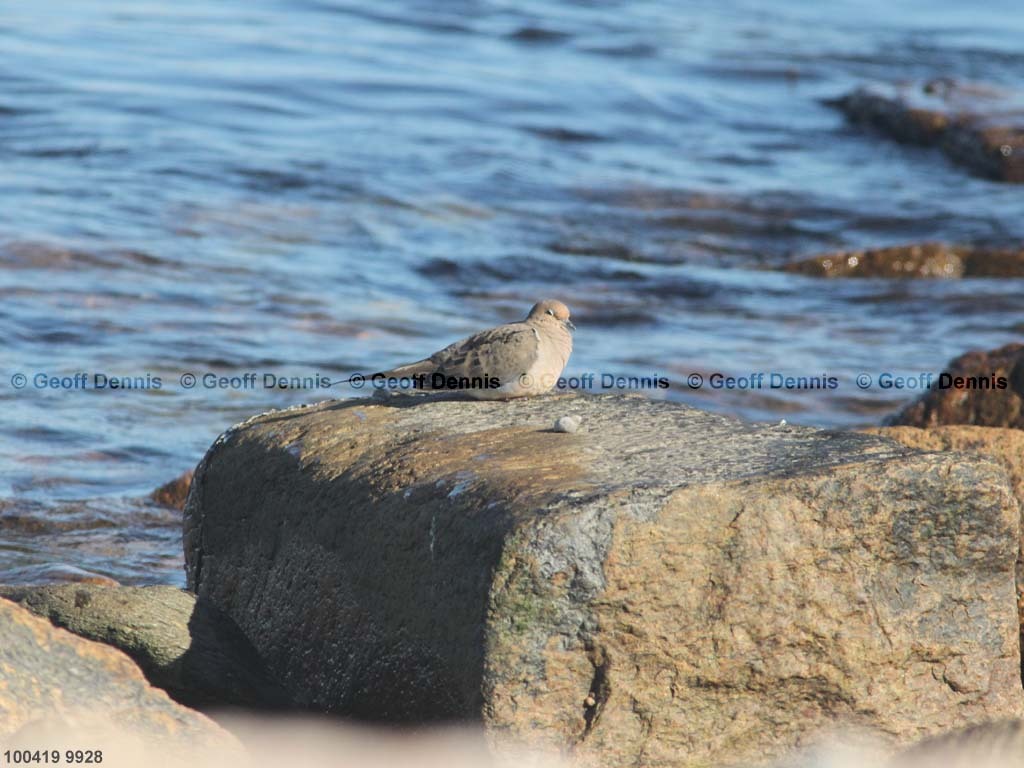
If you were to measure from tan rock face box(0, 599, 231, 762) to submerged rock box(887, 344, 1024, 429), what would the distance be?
4.48 meters

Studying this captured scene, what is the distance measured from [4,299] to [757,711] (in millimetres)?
7696

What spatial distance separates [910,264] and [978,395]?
5.82 metres

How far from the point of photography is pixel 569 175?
15258 mm

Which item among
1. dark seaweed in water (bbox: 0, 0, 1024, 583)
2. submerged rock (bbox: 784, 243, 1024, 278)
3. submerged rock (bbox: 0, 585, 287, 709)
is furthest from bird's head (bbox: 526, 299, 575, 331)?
submerged rock (bbox: 784, 243, 1024, 278)

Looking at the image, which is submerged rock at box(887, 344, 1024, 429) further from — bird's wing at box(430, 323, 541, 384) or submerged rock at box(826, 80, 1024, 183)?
submerged rock at box(826, 80, 1024, 183)

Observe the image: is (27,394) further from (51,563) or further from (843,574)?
(843,574)

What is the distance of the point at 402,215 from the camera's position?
13.5 metres

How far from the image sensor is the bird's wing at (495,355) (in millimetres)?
5066

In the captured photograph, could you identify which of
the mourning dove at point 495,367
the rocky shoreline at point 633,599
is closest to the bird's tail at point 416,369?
the mourning dove at point 495,367

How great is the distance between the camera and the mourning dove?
5.07 meters

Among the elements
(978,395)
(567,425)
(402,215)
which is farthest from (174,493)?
(402,215)

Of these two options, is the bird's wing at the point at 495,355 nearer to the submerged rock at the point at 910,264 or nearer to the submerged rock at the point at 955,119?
the submerged rock at the point at 910,264

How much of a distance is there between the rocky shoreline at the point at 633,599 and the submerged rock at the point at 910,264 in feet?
27.8

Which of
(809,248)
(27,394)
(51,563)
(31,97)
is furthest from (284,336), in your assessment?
(31,97)
